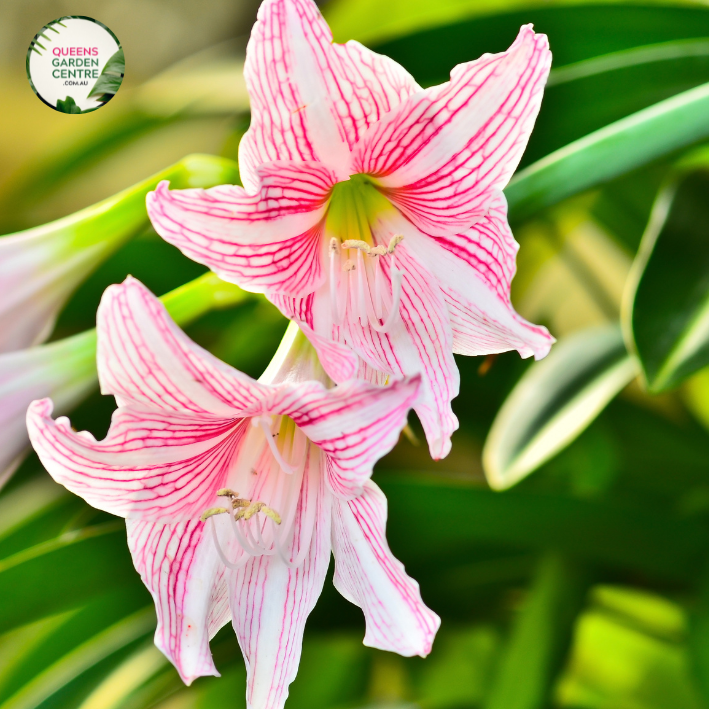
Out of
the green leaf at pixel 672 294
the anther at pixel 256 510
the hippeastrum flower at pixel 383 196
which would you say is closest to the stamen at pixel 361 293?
the hippeastrum flower at pixel 383 196

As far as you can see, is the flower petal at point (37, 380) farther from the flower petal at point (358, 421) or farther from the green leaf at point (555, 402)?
the green leaf at point (555, 402)

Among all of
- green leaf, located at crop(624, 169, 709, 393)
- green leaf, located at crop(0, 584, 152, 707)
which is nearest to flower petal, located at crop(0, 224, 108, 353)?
green leaf, located at crop(0, 584, 152, 707)

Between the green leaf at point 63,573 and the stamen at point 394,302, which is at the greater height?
the stamen at point 394,302

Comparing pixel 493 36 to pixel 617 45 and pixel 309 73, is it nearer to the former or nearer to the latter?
pixel 617 45

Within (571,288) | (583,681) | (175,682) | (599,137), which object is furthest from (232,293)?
(571,288)

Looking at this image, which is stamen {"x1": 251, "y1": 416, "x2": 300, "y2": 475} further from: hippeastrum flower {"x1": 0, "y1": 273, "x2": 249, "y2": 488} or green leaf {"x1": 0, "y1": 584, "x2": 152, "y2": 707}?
green leaf {"x1": 0, "y1": 584, "x2": 152, "y2": 707}
